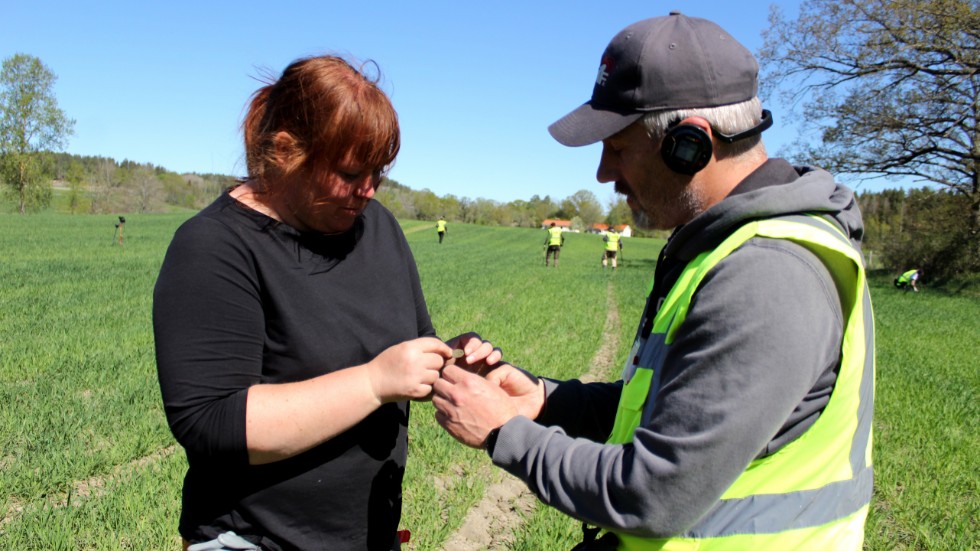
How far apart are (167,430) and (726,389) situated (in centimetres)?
558

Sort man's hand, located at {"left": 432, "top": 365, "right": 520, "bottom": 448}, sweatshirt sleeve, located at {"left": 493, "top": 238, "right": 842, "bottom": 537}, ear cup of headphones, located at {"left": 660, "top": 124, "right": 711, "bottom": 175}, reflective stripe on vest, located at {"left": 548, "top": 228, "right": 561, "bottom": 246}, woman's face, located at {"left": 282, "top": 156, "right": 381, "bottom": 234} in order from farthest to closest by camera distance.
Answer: reflective stripe on vest, located at {"left": 548, "top": 228, "right": 561, "bottom": 246}, woman's face, located at {"left": 282, "top": 156, "right": 381, "bottom": 234}, man's hand, located at {"left": 432, "top": 365, "right": 520, "bottom": 448}, ear cup of headphones, located at {"left": 660, "top": 124, "right": 711, "bottom": 175}, sweatshirt sleeve, located at {"left": 493, "top": 238, "right": 842, "bottom": 537}

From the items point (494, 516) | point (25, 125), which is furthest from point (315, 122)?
point (25, 125)

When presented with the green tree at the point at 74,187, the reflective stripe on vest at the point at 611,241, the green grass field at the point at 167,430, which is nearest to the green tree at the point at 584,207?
the green tree at the point at 74,187

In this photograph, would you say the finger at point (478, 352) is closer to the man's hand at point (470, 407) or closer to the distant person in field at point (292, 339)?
the distant person in field at point (292, 339)

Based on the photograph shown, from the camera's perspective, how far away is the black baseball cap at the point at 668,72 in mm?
1654

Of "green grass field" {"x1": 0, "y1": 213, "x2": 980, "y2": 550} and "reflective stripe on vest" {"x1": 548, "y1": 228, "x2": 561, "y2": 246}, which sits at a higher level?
"reflective stripe on vest" {"x1": 548, "y1": 228, "x2": 561, "y2": 246}

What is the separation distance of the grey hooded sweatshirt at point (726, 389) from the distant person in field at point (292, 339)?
1.96ft

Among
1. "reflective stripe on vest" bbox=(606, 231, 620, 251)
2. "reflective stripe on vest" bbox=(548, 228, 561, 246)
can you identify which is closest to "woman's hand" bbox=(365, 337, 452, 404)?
"reflective stripe on vest" bbox=(548, 228, 561, 246)

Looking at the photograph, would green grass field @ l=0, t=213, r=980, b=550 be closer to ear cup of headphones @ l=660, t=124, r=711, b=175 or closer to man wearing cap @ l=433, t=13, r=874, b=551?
man wearing cap @ l=433, t=13, r=874, b=551

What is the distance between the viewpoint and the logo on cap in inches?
70.5

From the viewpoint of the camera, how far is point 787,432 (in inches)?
56.7

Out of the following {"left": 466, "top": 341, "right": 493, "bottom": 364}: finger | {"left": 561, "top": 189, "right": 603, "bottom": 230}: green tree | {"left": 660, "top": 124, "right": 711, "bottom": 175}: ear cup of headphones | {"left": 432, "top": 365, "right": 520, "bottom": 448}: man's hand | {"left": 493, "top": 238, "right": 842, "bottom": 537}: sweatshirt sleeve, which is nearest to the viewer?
{"left": 493, "top": 238, "right": 842, "bottom": 537}: sweatshirt sleeve

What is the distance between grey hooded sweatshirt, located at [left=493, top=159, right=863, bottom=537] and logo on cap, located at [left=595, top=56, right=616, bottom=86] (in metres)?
0.50

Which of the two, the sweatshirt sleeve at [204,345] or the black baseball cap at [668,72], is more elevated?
the black baseball cap at [668,72]
